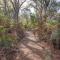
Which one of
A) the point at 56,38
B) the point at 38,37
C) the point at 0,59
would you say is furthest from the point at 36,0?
the point at 0,59

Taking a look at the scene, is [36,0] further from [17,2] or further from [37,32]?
[37,32]

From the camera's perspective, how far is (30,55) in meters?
5.63

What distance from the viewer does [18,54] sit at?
5.38 metres

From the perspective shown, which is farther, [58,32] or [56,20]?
[56,20]

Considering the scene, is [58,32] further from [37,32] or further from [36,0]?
[36,0]

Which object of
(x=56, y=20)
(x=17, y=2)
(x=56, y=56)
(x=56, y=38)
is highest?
(x=17, y=2)

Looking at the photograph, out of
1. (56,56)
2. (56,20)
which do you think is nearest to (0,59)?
(56,56)

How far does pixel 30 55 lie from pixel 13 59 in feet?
2.54

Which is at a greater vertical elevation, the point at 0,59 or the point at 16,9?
the point at 16,9

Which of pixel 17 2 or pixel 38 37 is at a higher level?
pixel 17 2

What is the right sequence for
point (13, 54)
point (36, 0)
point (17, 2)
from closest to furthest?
point (13, 54)
point (17, 2)
point (36, 0)

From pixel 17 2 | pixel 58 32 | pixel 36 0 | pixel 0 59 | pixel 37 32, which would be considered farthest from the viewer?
pixel 36 0

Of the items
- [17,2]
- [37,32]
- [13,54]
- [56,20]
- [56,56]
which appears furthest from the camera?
[17,2]

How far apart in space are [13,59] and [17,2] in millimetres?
16757
